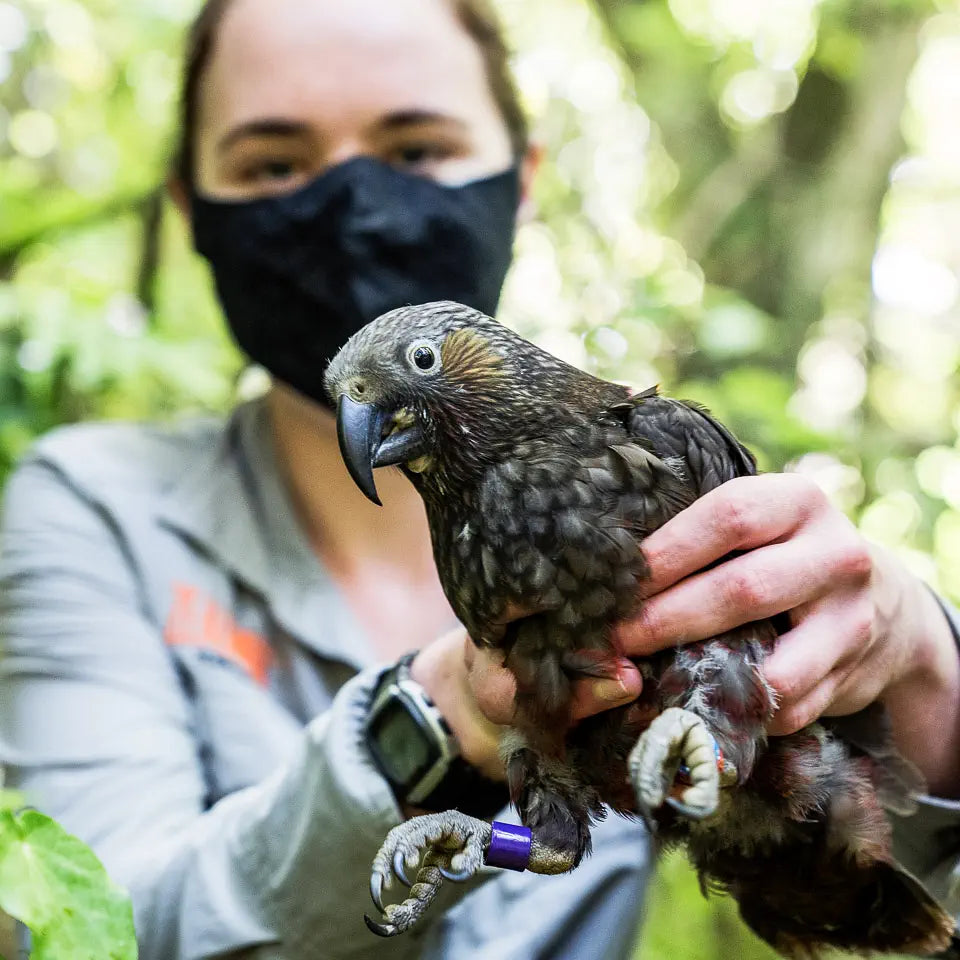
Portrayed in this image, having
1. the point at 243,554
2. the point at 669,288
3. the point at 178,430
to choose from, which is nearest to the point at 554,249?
the point at 669,288

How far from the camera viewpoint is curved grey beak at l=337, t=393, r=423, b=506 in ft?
5.13

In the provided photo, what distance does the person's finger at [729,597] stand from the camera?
151 centimetres

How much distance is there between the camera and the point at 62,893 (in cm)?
128

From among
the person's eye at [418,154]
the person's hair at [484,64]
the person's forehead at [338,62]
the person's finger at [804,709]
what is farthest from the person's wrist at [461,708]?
the person's hair at [484,64]

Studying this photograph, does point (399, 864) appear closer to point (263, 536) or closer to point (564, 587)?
point (564, 587)

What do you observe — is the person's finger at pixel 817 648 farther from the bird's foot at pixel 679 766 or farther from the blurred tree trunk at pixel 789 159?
the blurred tree trunk at pixel 789 159

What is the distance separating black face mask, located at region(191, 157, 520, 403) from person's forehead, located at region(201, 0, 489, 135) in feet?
0.70

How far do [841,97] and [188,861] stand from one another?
13.8 ft

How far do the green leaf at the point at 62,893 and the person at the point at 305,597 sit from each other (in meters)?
0.53

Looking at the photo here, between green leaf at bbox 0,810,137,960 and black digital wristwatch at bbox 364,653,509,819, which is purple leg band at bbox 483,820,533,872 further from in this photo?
green leaf at bbox 0,810,137,960

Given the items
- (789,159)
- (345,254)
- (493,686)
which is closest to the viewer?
→ (493,686)

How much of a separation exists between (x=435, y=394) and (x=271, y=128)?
1236 mm

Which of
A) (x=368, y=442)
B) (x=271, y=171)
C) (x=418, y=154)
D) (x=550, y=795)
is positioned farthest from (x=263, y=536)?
(x=550, y=795)

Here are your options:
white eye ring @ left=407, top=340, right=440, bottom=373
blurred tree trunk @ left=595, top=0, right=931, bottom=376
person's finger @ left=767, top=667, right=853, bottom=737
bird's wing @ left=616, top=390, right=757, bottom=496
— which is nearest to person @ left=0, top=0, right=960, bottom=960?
person's finger @ left=767, top=667, right=853, bottom=737
